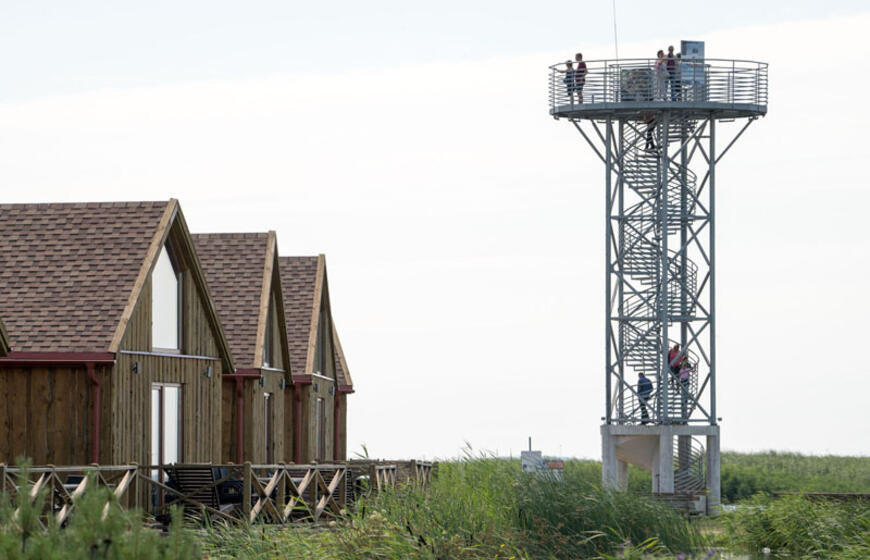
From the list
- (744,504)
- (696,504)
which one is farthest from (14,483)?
(696,504)

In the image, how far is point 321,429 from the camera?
38.6 m

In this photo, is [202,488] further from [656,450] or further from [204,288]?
[656,450]

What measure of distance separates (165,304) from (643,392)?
20.2m

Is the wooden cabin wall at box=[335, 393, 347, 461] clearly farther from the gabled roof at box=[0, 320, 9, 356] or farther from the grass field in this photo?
the gabled roof at box=[0, 320, 9, 356]

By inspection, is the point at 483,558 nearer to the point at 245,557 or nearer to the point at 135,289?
the point at 245,557

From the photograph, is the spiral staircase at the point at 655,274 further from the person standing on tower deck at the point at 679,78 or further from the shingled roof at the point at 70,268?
the shingled roof at the point at 70,268

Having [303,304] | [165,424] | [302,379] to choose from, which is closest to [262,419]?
[302,379]

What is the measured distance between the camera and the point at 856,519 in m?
22.6

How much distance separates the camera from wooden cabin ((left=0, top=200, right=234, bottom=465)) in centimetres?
2273

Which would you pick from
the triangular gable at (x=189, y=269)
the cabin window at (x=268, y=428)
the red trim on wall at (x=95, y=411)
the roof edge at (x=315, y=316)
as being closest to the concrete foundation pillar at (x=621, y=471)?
the roof edge at (x=315, y=316)

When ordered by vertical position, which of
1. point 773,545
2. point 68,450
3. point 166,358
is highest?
point 166,358

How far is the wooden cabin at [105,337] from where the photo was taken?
895 inches

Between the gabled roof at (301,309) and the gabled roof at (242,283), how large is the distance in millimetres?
2718

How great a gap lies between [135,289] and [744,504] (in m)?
12.3
